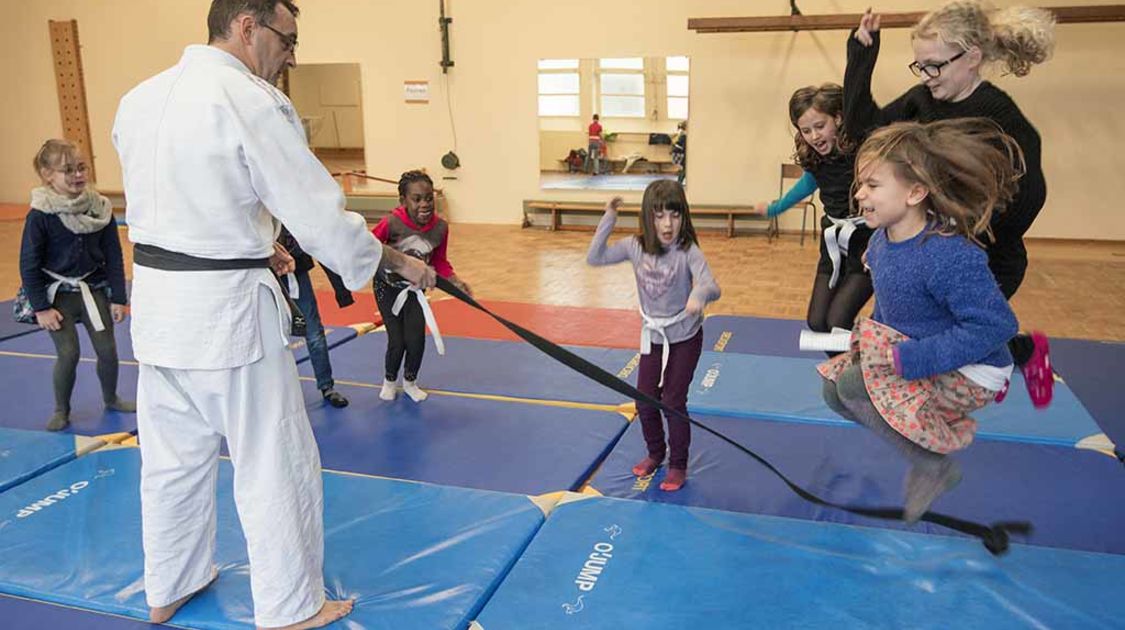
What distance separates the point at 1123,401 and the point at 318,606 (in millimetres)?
3935

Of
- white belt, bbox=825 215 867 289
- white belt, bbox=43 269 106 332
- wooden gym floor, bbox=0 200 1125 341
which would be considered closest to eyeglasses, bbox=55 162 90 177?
white belt, bbox=43 269 106 332

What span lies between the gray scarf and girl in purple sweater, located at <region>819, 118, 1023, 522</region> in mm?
3349

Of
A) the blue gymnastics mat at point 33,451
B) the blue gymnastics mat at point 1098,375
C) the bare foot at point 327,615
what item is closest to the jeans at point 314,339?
the blue gymnastics mat at point 33,451

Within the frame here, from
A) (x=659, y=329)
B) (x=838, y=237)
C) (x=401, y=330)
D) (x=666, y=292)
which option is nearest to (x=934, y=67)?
(x=838, y=237)

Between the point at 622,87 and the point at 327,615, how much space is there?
914 centimetres

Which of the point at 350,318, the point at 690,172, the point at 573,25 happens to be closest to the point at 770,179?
the point at 690,172

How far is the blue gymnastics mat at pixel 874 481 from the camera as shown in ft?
Result: 9.75

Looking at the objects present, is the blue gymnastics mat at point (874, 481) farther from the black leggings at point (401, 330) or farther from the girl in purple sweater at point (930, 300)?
the black leggings at point (401, 330)

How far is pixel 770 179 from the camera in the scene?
1028 cm

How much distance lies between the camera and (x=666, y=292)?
3.18m

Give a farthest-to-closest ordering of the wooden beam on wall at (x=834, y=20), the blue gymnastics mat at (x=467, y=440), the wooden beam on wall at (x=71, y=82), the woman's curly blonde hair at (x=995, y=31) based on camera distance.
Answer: the wooden beam on wall at (x=71, y=82) < the wooden beam on wall at (x=834, y=20) < the blue gymnastics mat at (x=467, y=440) < the woman's curly blonde hair at (x=995, y=31)

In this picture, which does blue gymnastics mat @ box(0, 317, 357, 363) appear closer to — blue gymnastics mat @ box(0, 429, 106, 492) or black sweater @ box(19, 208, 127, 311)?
black sweater @ box(19, 208, 127, 311)

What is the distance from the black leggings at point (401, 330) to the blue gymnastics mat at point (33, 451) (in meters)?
A: 1.37

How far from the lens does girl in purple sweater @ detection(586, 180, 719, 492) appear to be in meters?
3.12
